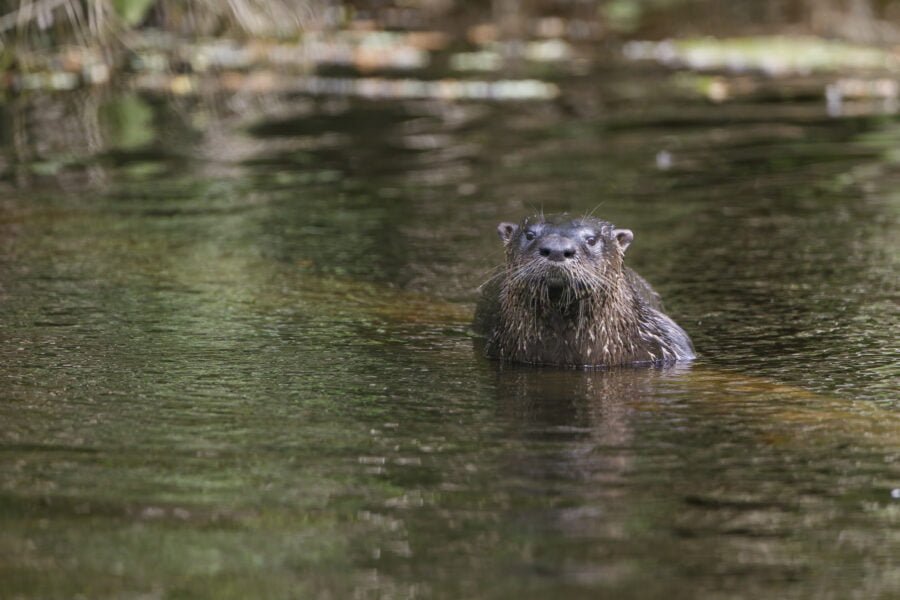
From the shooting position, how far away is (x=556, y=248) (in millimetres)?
6422

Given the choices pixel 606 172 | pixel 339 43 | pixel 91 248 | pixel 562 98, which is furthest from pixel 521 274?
pixel 339 43

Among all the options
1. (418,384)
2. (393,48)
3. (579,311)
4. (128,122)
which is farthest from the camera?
(393,48)

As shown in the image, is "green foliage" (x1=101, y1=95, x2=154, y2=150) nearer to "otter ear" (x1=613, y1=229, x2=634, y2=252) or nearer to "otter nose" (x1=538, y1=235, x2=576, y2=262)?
"otter ear" (x1=613, y1=229, x2=634, y2=252)

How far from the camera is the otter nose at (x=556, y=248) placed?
6426 mm

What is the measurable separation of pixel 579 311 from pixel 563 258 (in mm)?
439

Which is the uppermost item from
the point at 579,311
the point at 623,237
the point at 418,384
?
A: the point at 623,237

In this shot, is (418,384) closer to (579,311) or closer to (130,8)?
(579,311)

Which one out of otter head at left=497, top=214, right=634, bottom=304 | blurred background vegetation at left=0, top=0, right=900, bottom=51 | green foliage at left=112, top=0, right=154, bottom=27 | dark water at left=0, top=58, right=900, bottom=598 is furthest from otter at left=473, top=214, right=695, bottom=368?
green foliage at left=112, top=0, right=154, bottom=27

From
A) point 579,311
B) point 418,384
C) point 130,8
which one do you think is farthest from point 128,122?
point 418,384

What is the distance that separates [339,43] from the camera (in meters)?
19.3

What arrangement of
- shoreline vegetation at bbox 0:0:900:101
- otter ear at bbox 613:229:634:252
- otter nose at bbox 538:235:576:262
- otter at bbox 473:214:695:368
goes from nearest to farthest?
1. otter nose at bbox 538:235:576:262
2. otter at bbox 473:214:695:368
3. otter ear at bbox 613:229:634:252
4. shoreline vegetation at bbox 0:0:900:101

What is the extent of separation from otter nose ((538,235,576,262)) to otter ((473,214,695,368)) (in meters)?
0.07

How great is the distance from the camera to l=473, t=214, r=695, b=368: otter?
668 centimetres

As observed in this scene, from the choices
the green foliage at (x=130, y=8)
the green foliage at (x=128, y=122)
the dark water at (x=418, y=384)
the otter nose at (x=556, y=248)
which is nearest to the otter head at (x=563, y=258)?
the otter nose at (x=556, y=248)
